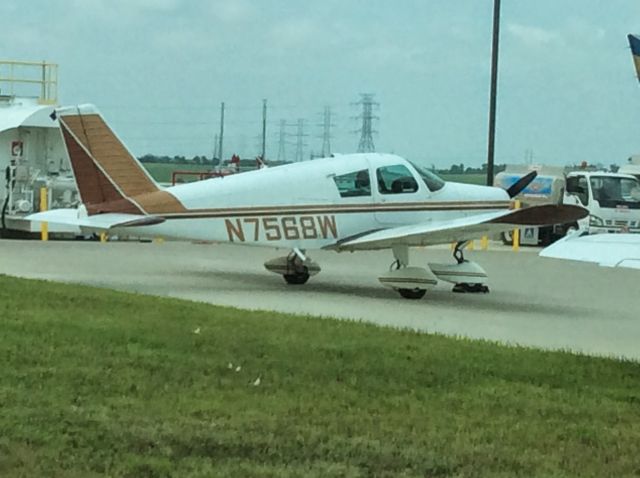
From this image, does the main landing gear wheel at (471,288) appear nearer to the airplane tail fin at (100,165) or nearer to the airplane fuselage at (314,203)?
the airplane fuselage at (314,203)

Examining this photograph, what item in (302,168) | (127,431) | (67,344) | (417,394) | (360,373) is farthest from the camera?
(302,168)

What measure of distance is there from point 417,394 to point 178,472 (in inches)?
105

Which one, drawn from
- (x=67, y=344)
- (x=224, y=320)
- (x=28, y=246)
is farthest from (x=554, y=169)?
(x=67, y=344)

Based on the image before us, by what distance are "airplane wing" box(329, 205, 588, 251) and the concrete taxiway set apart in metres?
0.84

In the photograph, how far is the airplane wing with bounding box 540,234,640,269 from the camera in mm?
7977

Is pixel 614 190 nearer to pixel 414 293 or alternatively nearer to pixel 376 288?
pixel 376 288

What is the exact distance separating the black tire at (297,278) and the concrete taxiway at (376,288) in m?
0.14

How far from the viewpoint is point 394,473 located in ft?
19.5

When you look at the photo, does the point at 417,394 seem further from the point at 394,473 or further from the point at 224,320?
the point at 224,320

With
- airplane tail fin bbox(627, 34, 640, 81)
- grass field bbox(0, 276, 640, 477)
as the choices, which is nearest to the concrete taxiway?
grass field bbox(0, 276, 640, 477)

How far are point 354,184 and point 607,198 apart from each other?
18.4 m

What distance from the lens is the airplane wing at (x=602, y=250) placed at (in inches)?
314

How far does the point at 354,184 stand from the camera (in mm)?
18516

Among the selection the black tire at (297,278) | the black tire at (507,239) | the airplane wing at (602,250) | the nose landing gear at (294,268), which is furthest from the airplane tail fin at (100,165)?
the black tire at (507,239)
